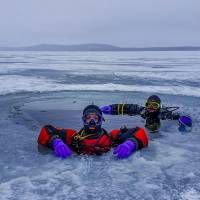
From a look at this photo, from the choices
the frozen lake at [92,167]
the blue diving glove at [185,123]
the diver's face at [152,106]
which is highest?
the diver's face at [152,106]

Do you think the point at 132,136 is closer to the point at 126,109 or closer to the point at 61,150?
the point at 61,150

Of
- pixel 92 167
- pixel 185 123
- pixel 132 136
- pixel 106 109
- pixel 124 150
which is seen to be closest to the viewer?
pixel 92 167

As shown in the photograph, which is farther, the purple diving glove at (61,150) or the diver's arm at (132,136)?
the diver's arm at (132,136)

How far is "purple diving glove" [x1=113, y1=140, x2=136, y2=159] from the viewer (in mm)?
5535

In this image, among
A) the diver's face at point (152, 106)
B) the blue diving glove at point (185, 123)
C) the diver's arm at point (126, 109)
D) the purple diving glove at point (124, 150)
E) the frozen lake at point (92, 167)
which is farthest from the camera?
the diver's arm at point (126, 109)

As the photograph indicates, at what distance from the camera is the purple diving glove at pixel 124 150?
554 centimetres

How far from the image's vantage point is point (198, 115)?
9281 mm

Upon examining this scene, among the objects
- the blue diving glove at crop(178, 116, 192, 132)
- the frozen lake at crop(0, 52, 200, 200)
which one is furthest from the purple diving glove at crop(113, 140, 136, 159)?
the blue diving glove at crop(178, 116, 192, 132)

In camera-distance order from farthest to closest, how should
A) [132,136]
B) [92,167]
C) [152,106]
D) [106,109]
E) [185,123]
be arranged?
[106,109] < [152,106] < [185,123] < [132,136] < [92,167]

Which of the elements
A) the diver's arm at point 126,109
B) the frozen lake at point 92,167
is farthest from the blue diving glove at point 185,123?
the diver's arm at point 126,109

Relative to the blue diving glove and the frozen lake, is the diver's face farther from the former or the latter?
the blue diving glove

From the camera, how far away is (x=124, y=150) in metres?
5.55

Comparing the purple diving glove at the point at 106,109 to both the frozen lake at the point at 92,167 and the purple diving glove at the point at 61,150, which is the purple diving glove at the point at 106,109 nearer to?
the frozen lake at the point at 92,167

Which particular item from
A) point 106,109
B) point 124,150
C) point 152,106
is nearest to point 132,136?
point 124,150
